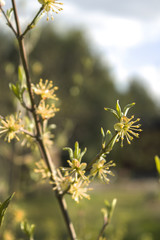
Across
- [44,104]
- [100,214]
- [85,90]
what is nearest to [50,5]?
[44,104]

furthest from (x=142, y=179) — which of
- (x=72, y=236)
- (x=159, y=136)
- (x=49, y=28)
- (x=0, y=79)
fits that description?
(x=72, y=236)

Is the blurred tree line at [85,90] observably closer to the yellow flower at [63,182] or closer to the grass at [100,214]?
the grass at [100,214]

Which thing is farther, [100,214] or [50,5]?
[100,214]

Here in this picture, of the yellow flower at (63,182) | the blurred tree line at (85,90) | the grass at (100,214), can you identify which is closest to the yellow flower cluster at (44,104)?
the yellow flower at (63,182)

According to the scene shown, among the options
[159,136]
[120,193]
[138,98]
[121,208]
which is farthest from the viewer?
[138,98]

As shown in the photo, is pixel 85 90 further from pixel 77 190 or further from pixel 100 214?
pixel 77 190

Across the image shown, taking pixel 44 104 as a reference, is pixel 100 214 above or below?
below

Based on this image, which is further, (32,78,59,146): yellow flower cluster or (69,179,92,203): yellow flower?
(32,78,59,146): yellow flower cluster

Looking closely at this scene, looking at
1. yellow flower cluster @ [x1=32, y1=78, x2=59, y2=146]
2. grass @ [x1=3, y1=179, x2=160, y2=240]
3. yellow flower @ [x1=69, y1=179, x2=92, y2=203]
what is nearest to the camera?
yellow flower @ [x1=69, y1=179, x2=92, y2=203]

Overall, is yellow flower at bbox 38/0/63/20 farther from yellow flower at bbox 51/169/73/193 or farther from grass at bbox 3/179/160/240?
grass at bbox 3/179/160/240

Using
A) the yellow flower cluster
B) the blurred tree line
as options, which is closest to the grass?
the blurred tree line

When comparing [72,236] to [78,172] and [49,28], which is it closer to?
[78,172]
